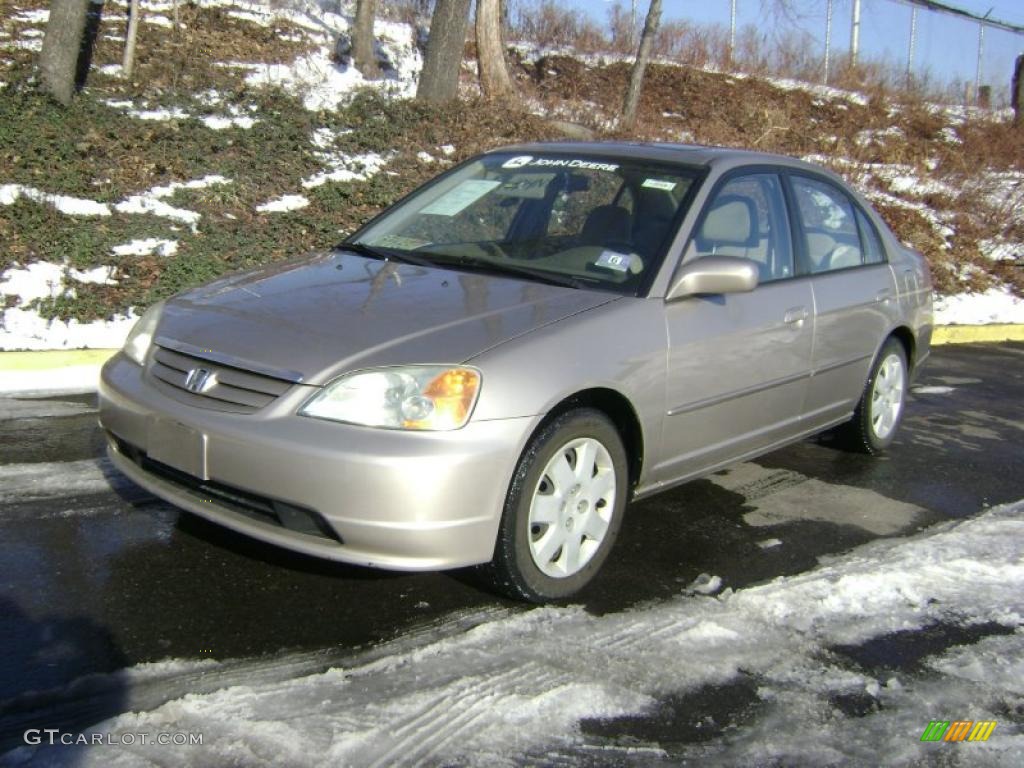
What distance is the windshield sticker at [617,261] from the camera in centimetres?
420

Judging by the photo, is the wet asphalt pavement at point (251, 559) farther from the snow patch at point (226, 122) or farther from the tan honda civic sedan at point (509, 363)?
the snow patch at point (226, 122)

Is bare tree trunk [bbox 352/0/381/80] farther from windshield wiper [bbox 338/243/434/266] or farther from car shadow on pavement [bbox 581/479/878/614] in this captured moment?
car shadow on pavement [bbox 581/479/878/614]

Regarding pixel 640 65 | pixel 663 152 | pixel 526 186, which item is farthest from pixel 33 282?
pixel 640 65

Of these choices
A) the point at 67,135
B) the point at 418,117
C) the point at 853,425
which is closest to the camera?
the point at 853,425

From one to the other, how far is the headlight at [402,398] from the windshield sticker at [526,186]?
1.64 meters

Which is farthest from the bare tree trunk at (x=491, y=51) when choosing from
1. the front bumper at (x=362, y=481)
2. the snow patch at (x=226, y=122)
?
the front bumper at (x=362, y=481)

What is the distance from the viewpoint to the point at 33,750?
264 cm

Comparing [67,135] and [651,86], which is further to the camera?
[651,86]

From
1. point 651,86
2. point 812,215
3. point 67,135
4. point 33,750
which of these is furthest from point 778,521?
point 651,86

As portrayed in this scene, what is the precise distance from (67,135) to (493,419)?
880 cm

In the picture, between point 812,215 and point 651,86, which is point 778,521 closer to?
point 812,215

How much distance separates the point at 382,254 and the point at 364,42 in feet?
38.6

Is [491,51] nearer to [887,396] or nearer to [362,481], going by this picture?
[887,396]

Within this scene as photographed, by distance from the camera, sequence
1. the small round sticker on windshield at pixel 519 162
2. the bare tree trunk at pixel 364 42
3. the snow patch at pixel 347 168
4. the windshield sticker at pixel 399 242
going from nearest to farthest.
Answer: the windshield sticker at pixel 399 242, the small round sticker on windshield at pixel 519 162, the snow patch at pixel 347 168, the bare tree trunk at pixel 364 42
